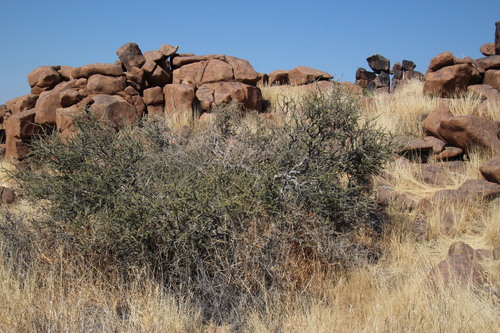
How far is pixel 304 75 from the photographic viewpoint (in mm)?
15789

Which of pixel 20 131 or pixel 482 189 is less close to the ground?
pixel 20 131

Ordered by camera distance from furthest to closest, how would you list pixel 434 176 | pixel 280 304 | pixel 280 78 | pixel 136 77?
pixel 280 78 → pixel 136 77 → pixel 434 176 → pixel 280 304

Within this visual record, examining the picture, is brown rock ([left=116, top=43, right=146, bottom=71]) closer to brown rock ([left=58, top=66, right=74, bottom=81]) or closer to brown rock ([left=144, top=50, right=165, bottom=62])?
brown rock ([left=144, top=50, right=165, bottom=62])

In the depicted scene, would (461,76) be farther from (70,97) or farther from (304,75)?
(70,97)

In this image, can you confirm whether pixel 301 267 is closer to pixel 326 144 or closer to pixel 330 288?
pixel 330 288

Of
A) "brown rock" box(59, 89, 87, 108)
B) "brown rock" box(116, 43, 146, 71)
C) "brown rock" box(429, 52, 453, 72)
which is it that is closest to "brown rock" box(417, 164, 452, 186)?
"brown rock" box(429, 52, 453, 72)

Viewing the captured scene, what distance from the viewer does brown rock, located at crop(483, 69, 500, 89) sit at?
12.1 meters

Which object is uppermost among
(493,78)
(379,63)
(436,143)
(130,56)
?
(379,63)

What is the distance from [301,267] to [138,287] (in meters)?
1.73

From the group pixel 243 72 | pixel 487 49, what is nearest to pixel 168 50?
pixel 243 72

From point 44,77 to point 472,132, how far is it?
11228 millimetres

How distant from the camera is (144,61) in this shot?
12609mm

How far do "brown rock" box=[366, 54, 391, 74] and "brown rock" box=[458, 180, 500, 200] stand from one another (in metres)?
19.0

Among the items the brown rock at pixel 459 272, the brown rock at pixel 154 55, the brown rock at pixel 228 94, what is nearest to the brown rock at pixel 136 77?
the brown rock at pixel 154 55
